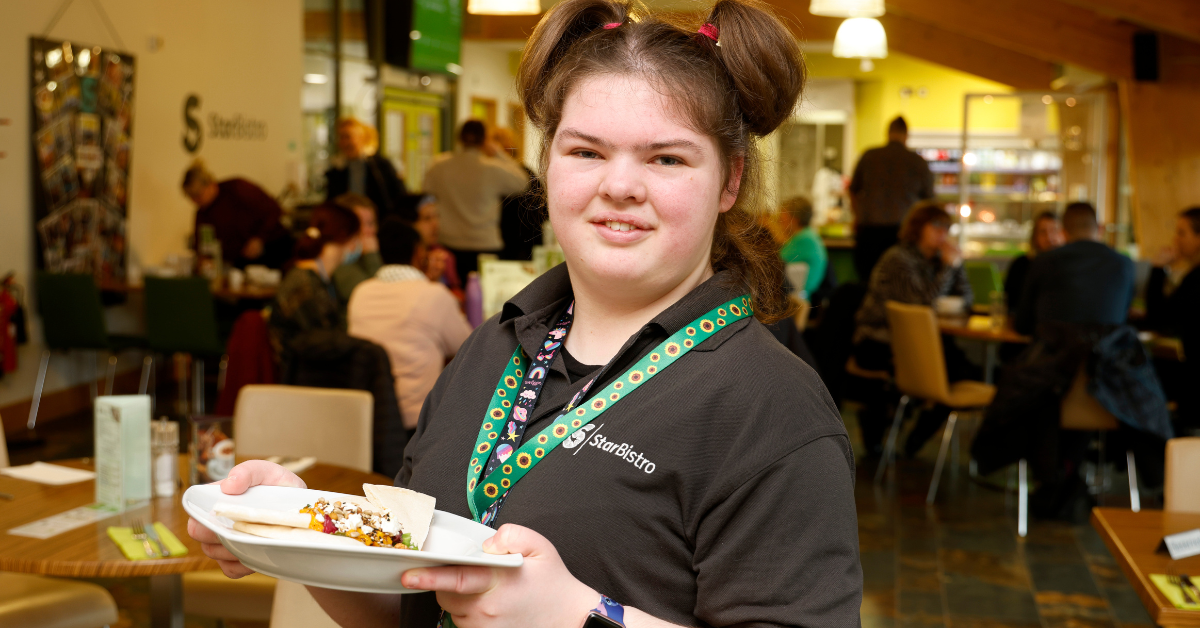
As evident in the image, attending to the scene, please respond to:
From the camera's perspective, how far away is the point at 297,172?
361 inches

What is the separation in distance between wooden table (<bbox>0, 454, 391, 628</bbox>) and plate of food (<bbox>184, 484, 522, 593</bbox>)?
953 mm

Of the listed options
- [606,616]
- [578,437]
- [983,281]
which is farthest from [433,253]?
[983,281]

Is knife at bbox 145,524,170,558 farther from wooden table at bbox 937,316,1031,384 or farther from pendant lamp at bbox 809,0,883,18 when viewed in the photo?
pendant lamp at bbox 809,0,883,18

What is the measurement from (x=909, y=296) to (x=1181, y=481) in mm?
3096

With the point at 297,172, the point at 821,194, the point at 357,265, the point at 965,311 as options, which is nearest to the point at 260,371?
the point at 357,265

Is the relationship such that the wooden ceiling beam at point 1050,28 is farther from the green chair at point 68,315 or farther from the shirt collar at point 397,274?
the green chair at point 68,315

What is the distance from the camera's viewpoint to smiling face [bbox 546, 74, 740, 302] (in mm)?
1012

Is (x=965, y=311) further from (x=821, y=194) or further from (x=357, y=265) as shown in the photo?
(x=821, y=194)

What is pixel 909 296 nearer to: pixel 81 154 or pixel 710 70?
pixel 710 70

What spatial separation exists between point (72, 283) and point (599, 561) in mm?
5884

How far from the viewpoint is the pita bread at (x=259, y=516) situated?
3.20 ft

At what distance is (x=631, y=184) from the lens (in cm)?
100

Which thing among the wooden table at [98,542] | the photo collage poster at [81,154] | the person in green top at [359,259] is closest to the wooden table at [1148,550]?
the wooden table at [98,542]

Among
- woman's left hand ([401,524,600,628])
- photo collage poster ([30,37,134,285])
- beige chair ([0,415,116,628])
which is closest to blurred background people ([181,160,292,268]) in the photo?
photo collage poster ([30,37,134,285])
